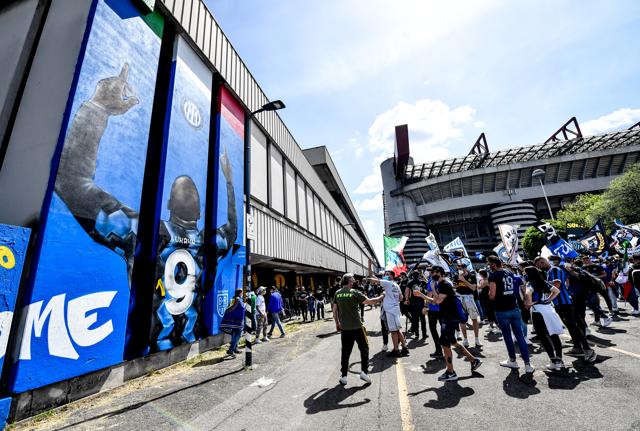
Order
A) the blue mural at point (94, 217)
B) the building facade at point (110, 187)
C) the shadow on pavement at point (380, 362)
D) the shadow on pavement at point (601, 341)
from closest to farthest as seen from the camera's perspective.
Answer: the blue mural at point (94, 217) → the building facade at point (110, 187) → the shadow on pavement at point (380, 362) → the shadow on pavement at point (601, 341)

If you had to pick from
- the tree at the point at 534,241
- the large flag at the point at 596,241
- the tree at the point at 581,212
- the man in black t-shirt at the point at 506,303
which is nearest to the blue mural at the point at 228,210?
the man in black t-shirt at the point at 506,303

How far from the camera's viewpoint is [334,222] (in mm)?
33031

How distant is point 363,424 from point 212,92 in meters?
12.6

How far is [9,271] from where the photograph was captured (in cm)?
460

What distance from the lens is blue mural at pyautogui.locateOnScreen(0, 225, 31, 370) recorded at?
4.41 m

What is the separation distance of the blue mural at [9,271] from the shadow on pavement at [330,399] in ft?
16.0

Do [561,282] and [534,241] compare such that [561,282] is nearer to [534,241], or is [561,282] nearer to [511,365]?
[511,365]

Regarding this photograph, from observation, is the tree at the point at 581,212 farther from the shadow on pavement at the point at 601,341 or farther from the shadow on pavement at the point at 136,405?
the shadow on pavement at the point at 136,405

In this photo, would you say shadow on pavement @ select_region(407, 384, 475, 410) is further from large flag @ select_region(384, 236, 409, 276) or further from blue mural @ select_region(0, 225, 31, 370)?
large flag @ select_region(384, 236, 409, 276)

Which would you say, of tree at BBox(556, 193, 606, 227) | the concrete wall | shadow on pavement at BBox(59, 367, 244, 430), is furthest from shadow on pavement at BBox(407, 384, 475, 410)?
tree at BBox(556, 193, 606, 227)

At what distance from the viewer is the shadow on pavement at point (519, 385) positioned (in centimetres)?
391

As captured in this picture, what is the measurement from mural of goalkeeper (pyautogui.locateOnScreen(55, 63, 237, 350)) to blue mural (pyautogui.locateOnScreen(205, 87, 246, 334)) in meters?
0.57

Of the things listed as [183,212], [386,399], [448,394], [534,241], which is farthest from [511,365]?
[534,241]

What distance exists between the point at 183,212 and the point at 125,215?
6.62 ft
